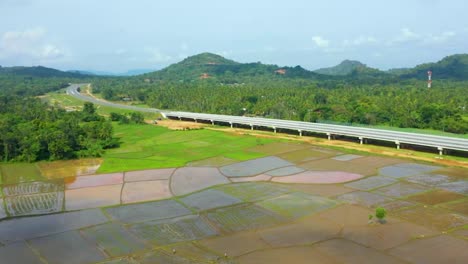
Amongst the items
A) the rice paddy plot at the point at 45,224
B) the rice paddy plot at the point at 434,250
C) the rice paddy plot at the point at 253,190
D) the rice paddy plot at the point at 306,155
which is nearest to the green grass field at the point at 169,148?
the rice paddy plot at the point at 306,155

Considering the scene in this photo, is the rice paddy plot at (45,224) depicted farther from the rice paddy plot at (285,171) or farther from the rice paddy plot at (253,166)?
the rice paddy plot at (285,171)

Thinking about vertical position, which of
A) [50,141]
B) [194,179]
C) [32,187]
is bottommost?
[32,187]

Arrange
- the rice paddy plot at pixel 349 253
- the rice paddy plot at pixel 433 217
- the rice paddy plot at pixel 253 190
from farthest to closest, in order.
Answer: the rice paddy plot at pixel 253 190 < the rice paddy plot at pixel 433 217 < the rice paddy plot at pixel 349 253

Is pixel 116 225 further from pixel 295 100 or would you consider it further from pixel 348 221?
pixel 295 100

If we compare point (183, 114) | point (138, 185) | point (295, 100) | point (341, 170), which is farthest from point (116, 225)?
point (295, 100)

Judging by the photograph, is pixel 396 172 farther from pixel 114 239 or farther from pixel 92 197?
pixel 92 197

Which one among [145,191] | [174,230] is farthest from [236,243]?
[145,191]

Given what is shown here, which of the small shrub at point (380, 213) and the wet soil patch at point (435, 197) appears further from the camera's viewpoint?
the wet soil patch at point (435, 197)

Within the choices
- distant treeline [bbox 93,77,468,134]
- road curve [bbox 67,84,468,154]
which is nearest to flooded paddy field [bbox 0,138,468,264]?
road curve [bbox 67,84,468,154]
